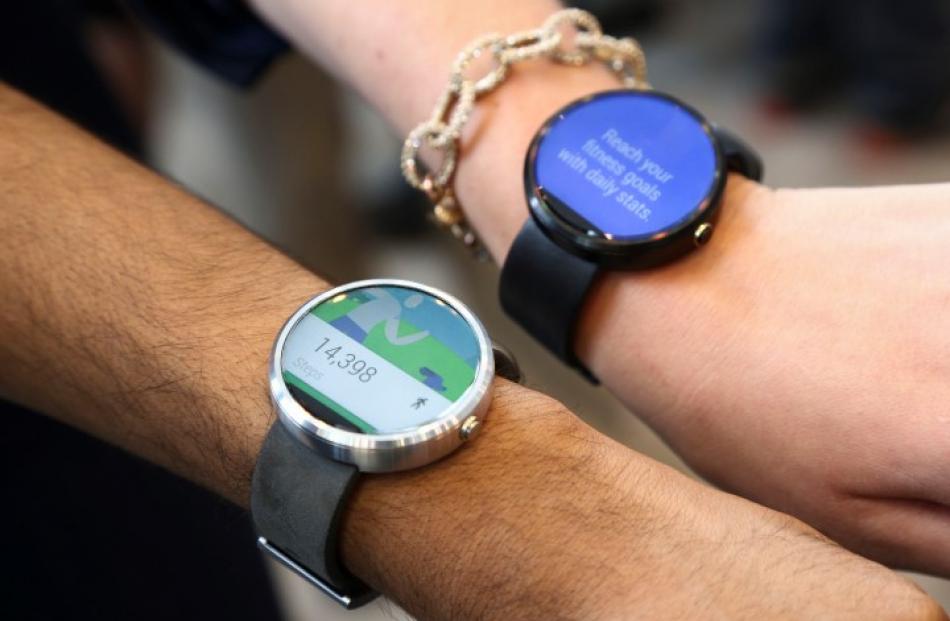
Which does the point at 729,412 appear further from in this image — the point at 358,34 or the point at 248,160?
the point at 248,160

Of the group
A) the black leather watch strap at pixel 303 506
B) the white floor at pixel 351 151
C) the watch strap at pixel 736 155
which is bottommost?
the white floor at pixel 351 151

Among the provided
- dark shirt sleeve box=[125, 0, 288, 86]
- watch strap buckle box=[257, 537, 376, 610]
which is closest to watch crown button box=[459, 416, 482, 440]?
watch strap buckle box=[257, 537, 376, 610]

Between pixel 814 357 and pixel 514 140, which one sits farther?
pixel 514 140

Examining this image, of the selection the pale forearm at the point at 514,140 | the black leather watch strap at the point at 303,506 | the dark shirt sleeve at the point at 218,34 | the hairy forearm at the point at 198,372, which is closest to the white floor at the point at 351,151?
the dark shirt sleeve at the point at 218,34

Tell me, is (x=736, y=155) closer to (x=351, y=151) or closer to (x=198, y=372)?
(x=198, y=372)

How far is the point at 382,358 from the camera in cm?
62

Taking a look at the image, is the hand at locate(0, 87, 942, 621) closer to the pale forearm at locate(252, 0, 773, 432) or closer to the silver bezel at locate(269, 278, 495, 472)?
the silver bezel at locate(269, 278, 495, 472)

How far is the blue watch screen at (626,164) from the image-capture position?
2.34ft

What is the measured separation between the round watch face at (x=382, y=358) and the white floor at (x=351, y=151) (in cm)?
100

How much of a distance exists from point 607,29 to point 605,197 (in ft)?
4.69

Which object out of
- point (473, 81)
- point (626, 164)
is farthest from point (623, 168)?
point (473, 81)

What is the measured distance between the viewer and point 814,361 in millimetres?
672

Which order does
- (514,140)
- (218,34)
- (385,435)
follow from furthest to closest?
(218,34) < (514,140) < (385,435)

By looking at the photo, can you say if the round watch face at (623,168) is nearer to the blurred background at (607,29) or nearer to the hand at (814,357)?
the hand at (814,357)
